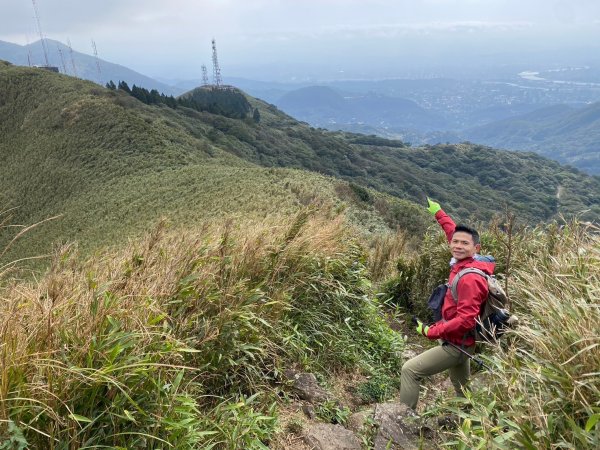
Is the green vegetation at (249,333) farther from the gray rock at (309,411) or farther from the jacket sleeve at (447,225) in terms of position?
the jacket sleeve at (447,225)

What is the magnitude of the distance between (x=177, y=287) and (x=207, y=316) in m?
0.30

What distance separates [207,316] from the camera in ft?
9.80

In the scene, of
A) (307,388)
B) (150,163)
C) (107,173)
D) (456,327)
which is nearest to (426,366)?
(456,327)

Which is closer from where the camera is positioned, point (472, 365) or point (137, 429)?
point (137, 429)

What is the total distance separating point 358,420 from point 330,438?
1.50 ft

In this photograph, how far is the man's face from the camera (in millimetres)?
3500

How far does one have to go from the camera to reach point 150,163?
30828mm

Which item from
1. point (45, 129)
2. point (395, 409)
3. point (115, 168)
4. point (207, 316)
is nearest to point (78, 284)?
point (207, 316)

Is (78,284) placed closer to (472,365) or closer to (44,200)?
(472,365)

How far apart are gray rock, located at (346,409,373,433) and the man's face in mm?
1447

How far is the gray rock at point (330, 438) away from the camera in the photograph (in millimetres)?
2787

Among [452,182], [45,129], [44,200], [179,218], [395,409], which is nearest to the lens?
[395,409]

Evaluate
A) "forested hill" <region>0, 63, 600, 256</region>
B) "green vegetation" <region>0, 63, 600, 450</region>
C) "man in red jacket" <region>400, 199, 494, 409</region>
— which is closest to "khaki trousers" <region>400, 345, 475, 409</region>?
"man in red jacket" <region>400, 199, 494, 409</region>

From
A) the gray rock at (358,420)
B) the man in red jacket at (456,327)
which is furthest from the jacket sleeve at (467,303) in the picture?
the gray rock at (358,420)
